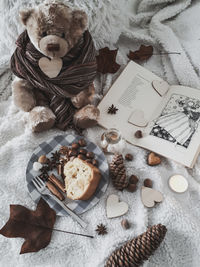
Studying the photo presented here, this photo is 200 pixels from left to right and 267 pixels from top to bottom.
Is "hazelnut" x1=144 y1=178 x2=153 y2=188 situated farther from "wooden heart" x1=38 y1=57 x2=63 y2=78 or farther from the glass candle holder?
"wooden heart" x1=38 y1=57 x2=63 y2=78

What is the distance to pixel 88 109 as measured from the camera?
1.02m

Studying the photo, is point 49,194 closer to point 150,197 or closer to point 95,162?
point 95,162

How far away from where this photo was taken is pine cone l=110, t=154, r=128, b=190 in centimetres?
92

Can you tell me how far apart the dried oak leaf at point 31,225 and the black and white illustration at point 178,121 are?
467 mm

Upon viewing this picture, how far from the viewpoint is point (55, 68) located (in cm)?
91

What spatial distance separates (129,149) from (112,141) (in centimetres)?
8

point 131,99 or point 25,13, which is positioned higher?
point 25,13

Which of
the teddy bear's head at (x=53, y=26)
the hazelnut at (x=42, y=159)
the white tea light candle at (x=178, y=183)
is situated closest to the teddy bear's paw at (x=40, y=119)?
the hazelnut at (x=42, y=159)

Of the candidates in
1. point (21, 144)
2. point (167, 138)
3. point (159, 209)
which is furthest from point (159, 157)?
point (21, 144)

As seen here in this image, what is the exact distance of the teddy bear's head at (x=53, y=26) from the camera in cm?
81

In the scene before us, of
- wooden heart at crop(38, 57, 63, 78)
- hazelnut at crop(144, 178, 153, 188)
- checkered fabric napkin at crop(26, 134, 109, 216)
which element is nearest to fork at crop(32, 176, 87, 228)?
checkered fabric napkin at crop(26, 134, 109, 216)

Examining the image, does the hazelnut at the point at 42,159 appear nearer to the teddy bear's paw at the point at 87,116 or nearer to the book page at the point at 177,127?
the teddy bear's paw at the point at 87,116

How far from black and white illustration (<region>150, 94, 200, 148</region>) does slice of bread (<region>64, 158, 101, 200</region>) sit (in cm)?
29

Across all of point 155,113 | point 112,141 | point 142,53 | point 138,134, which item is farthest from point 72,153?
point 142,53
